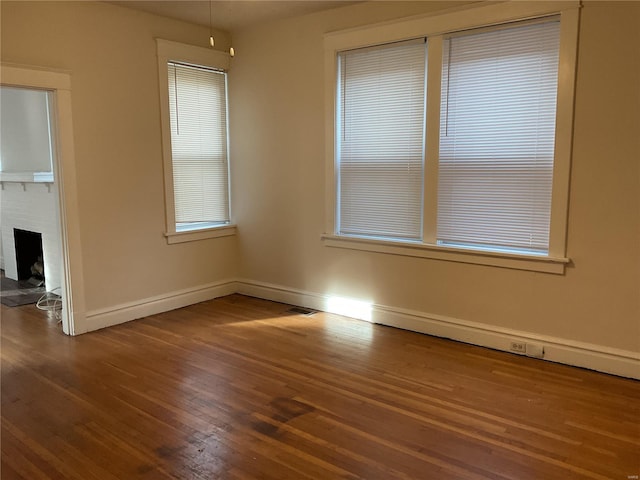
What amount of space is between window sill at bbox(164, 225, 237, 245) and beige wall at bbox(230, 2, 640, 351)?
0.14m

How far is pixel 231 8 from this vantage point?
14.1 ft

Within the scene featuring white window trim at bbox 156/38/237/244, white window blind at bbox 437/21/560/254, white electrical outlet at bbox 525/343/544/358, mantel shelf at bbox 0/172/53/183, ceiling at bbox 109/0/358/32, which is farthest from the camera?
mantel shelf at bbox 0/172/53/183

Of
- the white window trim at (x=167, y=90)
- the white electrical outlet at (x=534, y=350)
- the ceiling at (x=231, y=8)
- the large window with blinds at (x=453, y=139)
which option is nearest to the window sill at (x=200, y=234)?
the white window trim at (x=167, y=90)

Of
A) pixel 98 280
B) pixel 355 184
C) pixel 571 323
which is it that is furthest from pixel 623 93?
pixel 98 280

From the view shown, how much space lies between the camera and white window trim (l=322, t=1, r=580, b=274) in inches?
128

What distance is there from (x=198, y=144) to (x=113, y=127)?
918mm

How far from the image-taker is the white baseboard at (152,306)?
13.8 ft

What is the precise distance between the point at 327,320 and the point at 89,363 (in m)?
1.92

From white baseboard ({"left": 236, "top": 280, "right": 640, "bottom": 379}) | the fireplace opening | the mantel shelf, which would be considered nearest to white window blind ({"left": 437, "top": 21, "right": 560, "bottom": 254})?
white baseboard ({"left": 236, "top": 280, "right": 640, "bottom": 379})

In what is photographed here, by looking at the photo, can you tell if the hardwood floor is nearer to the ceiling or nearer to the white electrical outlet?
the white electrical outlet

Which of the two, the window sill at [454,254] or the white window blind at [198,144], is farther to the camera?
the white window blind at [198,144]

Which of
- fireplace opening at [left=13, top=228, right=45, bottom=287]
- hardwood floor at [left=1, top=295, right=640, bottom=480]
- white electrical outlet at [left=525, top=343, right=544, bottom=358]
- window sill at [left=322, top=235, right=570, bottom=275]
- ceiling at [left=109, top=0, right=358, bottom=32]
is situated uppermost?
ceiling at [left=109, top=0, right=358, bottom=32]

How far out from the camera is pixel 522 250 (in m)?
3.60

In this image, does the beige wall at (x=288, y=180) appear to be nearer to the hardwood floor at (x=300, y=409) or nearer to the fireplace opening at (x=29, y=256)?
the hardwood floor at (x=300, y=409)
